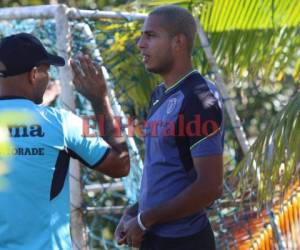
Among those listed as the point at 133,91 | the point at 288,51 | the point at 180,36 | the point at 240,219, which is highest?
the point at 180,36

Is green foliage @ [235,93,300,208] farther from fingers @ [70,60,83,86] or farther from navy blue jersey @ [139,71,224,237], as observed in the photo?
fingers @ [70,60,83,86]

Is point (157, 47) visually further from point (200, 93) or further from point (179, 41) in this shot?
point (200, 93)

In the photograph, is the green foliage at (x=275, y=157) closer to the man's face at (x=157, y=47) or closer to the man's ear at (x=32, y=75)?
the man's face at (x=157, y=47)

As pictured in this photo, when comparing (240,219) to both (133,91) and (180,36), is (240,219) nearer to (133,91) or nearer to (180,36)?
(133,91)

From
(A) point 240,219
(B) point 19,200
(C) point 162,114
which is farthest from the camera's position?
(A) point 240,219

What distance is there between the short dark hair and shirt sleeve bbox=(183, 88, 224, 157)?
0.35m

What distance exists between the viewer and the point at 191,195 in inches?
145

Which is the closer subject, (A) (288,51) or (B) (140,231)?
(B) (140,231)

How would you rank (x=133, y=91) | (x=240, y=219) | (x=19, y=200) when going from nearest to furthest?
(x=19, y=200), (x=240, y=219), (x=133, y=91)

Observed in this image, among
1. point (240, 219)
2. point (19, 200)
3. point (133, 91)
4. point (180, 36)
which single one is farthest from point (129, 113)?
point (19, 200)

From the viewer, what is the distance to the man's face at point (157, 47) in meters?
3.95

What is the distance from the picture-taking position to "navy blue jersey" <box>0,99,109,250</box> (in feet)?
11.7

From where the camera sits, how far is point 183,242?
12.4 ft

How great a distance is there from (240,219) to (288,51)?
3.67ft
